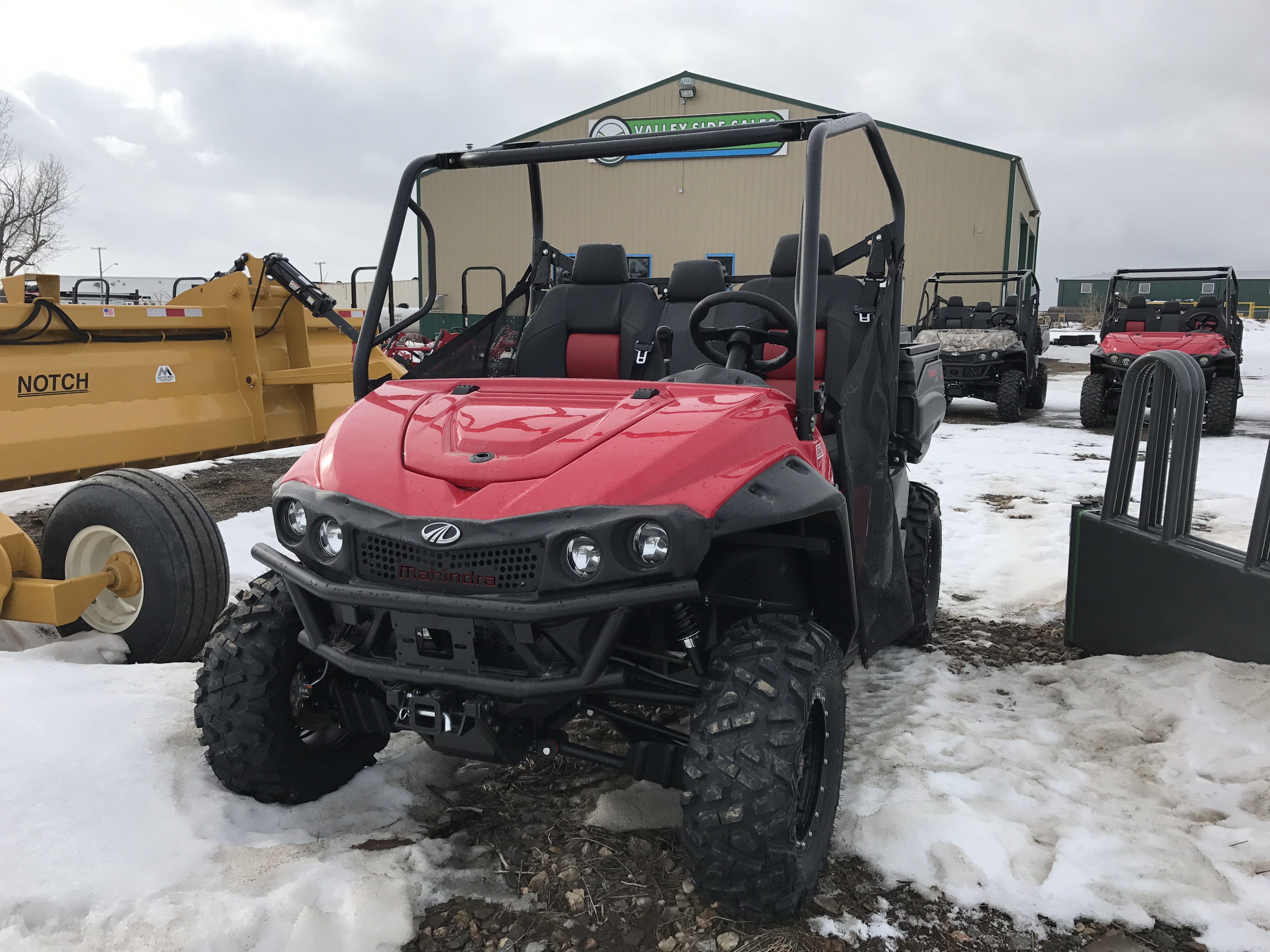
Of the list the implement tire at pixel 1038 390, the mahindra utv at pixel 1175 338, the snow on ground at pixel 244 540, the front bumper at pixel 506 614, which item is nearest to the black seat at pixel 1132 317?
the mahindra utv at pixel 1175 338

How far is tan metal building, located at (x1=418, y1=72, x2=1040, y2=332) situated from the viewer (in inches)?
789

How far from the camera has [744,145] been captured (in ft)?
9.15

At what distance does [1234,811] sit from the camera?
8.50 ft

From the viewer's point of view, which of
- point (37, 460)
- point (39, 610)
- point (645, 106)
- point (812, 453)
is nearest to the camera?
point (812, 453)

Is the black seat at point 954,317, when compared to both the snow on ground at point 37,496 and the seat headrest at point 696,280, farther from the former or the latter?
the seat headrest at point 696,280

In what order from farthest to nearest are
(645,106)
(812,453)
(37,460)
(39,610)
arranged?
(645,106) < (37,460) < (39,610) < (812,453)

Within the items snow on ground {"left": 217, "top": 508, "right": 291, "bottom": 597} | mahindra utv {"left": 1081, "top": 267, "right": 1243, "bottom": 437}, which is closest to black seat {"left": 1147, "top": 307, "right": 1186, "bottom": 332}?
mahindra utv {"left": 1081, "top": 267, "right": 1243, "bottom": 437}

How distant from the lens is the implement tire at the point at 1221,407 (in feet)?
33.3

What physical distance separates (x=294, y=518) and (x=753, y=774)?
1.19m

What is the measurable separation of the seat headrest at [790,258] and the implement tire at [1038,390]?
10164mm

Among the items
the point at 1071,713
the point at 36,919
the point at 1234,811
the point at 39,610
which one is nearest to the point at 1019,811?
the point at 1234,811

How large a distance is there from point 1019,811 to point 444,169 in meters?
2.54

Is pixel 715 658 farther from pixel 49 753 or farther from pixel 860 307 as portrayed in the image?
pixel 49 753

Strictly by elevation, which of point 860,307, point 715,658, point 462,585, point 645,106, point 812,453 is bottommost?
point 715,658
